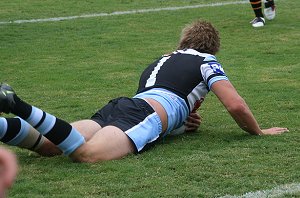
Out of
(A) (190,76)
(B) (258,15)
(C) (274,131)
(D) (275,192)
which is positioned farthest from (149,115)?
(B) (258,15)

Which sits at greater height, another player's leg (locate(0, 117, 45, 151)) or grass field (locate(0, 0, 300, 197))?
another player's leg (locate(0, 117, 45, 151))

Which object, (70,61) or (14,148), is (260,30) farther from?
(14,148)

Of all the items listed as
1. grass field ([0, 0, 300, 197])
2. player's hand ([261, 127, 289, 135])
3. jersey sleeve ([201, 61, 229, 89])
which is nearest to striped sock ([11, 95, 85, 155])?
grass field ([0, 0, 300, 197])

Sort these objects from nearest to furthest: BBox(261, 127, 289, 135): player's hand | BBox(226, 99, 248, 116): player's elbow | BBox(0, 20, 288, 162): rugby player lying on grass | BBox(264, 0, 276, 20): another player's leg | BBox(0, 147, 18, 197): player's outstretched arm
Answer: BBox(0, 147, 18, 197): player's outstretched arm → BBox(0, 20, 288, 162): rugby player lying on grass → BBox(226, 99, 248, 116): player's elbow → BBox(261, 127, 289, 135): player's hand → BBox(264, 0, 276, 20): another player's leg

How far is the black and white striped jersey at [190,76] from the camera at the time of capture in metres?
5.19

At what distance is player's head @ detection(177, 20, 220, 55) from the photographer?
547 centimetres

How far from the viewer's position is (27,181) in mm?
4188

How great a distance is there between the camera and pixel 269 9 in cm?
1318

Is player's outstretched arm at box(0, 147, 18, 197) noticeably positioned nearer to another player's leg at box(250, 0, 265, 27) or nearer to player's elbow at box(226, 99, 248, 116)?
player's elbow at box(226, 99, 248, 116)

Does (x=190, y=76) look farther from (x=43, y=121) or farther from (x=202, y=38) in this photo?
(x=43, y=121)

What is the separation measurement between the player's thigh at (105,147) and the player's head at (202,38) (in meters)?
1.15

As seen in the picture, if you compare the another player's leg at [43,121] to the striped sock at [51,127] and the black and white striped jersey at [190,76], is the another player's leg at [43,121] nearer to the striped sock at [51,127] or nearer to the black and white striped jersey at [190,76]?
the striped sock at [51,127]

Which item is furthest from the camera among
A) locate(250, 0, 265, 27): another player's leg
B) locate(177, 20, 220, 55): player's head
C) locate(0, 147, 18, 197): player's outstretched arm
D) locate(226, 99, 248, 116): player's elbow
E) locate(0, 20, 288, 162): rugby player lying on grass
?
locate(250, 0, 265, 27): another player's leg

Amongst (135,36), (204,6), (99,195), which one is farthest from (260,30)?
Answer: (99,195)
